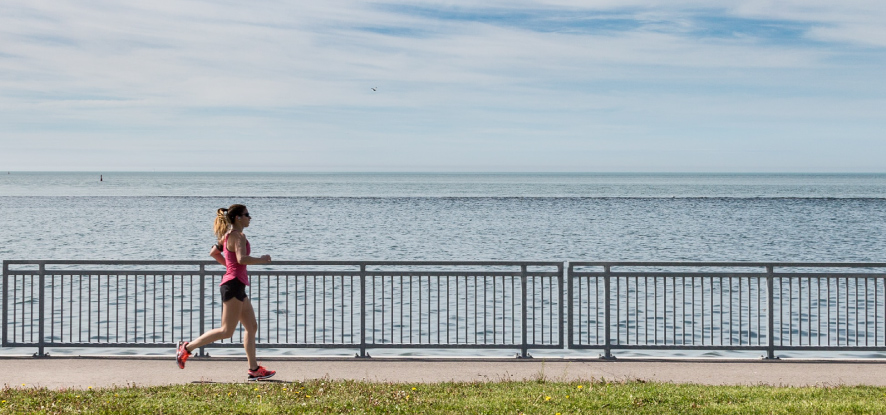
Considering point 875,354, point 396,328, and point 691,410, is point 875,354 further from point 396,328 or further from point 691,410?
point 396,328

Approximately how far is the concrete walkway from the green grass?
0.49 meters

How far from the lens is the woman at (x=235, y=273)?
7988mm

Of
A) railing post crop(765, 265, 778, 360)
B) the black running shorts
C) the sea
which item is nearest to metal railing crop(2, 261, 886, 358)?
railing post crop(765, 265, 778, 360)

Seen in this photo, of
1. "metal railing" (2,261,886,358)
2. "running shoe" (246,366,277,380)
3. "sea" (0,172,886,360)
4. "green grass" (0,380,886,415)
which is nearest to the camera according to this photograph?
"green grass" (0,380,886,415)

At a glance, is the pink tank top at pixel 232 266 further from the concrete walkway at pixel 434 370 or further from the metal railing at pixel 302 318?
the metal railing at pixel 302 318

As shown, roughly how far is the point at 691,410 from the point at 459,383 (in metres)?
2.18

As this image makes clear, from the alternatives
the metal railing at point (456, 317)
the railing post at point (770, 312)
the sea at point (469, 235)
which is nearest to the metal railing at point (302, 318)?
the metal railing at point (456, 317)

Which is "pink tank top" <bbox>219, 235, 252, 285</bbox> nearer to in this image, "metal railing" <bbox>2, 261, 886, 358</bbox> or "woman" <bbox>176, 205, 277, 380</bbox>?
"woman" <bbox>176, 205, 277, 380</bbox>

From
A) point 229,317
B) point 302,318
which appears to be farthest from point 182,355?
point 302,318

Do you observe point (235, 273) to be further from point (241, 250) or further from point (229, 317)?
point (229, 317)

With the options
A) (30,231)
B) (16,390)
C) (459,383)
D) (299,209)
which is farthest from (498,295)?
(299,209)

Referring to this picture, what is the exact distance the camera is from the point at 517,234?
171 feet

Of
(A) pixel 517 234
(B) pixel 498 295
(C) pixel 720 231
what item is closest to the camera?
(B) pixel 498 295

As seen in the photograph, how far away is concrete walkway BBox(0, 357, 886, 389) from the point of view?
27.7 feet
